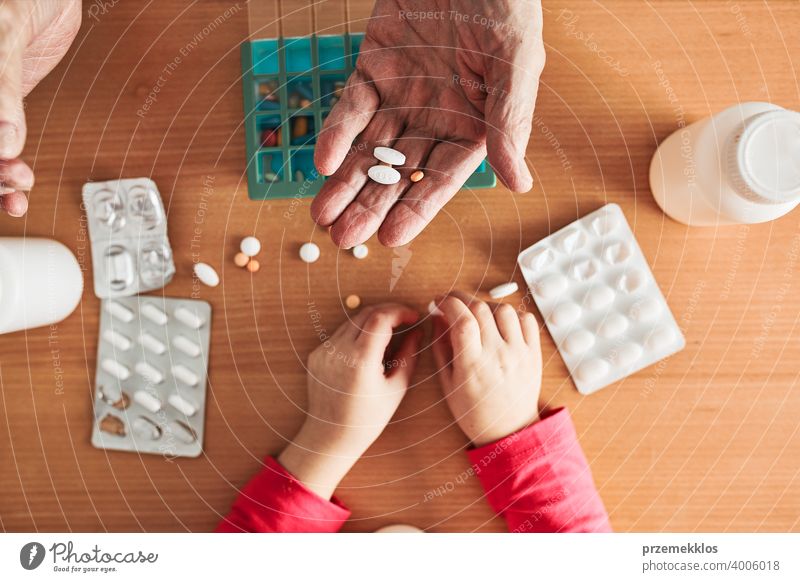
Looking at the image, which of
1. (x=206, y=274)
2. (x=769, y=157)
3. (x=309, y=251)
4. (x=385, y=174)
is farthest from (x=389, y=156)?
(x=769, y=157)

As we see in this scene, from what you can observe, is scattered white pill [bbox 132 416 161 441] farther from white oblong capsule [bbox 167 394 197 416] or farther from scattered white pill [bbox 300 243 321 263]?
scattered white pill [bbox 300 243 321 263]

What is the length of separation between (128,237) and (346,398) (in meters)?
0.32

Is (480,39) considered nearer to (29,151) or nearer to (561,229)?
(561,229)

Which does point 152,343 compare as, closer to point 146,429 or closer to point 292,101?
point 146,429

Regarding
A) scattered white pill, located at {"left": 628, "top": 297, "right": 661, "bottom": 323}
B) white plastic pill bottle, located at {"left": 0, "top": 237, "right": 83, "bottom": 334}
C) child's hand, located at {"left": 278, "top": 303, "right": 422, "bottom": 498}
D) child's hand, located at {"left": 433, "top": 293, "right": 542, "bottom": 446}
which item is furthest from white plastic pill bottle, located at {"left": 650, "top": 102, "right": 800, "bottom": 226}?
white plastic pill bottle, located at {"left": 0, "top": 237, "right": 83, "bottom": 334}

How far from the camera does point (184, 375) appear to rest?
2.17 feet

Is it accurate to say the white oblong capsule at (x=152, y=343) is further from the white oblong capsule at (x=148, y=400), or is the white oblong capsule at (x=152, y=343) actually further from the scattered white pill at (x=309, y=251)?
the scattered white pill at (x=309, y=251)

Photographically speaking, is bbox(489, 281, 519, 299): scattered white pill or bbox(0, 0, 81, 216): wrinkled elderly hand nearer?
bbox(0, 0, 81, 216): wrinkled elderly hand

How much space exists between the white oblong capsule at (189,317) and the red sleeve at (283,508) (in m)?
0.19

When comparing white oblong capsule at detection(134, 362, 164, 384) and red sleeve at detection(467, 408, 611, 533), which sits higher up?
white oblong capsule at detection(134, 362, 164, 384)

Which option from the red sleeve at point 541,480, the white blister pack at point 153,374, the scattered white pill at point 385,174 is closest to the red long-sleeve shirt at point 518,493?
the red sleeve at point 541,480

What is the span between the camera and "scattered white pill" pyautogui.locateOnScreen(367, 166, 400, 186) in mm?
589

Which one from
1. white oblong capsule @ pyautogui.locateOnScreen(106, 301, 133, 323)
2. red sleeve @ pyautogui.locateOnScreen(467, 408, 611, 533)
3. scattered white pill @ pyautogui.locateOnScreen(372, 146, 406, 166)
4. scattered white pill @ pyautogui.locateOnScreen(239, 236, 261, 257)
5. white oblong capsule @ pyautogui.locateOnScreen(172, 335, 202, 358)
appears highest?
scattered white pill @ pyautogui.locateOnScreen(372, 146, 406, 166)

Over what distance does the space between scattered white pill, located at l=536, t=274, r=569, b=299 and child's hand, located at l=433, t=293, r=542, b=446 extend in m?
0.03
